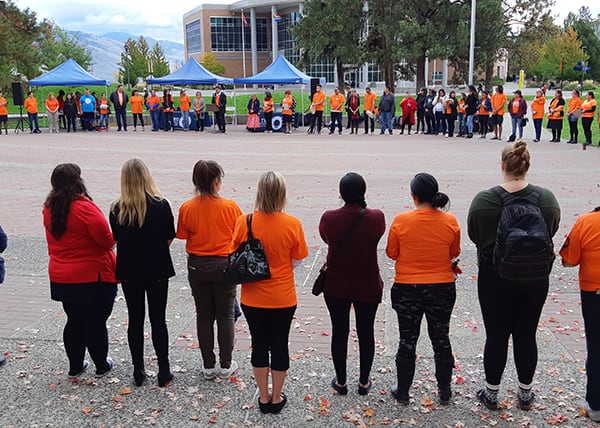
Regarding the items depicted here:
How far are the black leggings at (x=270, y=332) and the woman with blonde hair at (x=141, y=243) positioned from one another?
754 millimetres

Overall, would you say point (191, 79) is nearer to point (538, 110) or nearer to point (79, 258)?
point (538, 110)

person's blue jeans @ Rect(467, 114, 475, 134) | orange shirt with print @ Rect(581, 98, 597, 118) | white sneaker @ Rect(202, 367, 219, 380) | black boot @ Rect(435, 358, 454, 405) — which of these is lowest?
white sneaker @ Rect(202, 367, 219, 380)

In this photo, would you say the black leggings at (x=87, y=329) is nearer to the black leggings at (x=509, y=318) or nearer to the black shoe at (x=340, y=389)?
the black shoe at (x=340, y=389)

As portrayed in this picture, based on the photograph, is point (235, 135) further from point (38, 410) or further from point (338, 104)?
point (38, 410)

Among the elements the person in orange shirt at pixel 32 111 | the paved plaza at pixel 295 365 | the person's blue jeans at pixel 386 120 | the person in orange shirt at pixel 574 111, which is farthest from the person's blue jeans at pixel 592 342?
the person in orange shirt at pixel 32 111

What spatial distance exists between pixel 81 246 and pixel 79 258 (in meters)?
0.09

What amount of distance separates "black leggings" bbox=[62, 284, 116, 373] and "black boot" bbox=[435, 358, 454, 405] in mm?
2462

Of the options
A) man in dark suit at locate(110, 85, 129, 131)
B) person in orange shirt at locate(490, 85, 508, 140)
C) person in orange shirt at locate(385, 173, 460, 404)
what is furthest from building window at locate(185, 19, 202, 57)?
person in orange shirt at locate(385, 173, 460, 404)

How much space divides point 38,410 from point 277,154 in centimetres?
1395

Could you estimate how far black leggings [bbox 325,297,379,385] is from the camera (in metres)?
3.99

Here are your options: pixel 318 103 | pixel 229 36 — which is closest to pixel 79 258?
pixel 318 103

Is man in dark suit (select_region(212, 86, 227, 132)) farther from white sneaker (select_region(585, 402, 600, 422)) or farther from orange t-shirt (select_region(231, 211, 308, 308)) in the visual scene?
white sneaker (select_region(585, 402, 600, 422))

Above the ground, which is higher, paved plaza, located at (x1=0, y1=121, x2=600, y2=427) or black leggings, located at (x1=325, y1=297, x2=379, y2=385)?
black leggings, located at (x1=325, y1=297, x2=379, y2=385)

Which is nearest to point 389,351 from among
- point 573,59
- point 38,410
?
point 38,410
